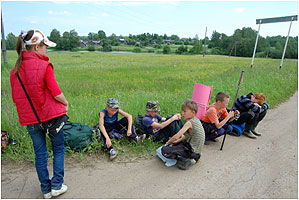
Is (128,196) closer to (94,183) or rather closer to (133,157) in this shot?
(94,183)

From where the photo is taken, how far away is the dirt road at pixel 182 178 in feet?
9.21

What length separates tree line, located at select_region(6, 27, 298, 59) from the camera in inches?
1876

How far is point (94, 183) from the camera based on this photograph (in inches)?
117

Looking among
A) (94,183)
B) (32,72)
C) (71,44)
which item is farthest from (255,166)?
(71,44)

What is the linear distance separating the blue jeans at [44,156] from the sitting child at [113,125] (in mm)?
1052

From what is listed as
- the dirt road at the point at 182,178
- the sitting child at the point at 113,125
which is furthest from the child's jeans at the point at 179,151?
the sitting child at the point at 113,125

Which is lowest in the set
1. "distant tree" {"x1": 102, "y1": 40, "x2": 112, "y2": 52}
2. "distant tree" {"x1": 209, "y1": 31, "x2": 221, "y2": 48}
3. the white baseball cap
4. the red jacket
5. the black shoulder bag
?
"distant tree" {"x1": 102, "y1": 40, "x2": 112, "y2": 52}

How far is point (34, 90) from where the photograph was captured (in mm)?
2266

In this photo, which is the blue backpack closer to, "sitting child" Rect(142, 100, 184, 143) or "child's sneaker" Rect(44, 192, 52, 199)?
"sitting child" Rect(142, 100, 184, 143)

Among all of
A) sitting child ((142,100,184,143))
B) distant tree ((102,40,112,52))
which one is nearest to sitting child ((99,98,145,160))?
sitting child ((142,100,184,143))

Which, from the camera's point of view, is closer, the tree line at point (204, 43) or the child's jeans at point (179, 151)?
the child's jeans at point (179, 151)

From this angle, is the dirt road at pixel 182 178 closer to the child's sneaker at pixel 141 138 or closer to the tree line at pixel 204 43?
the child's sneaker at pixel 141 138

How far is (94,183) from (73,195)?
1.07ft

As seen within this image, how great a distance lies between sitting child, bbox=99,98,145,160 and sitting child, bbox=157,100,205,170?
0.81m
